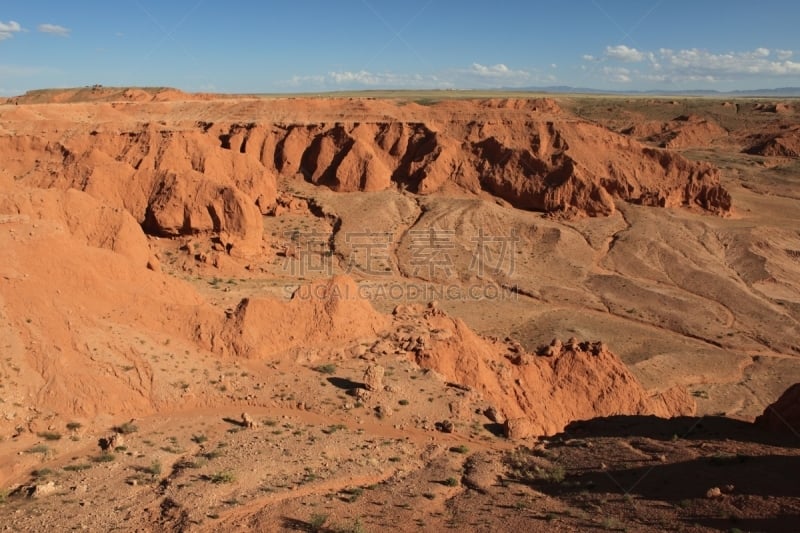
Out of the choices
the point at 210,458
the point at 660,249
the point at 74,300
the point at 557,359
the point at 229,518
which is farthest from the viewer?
the point at 660,249

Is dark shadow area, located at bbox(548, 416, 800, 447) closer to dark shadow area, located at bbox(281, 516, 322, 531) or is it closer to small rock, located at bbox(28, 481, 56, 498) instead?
dark shadow area, located at bbox(281, 516, 322, 531)

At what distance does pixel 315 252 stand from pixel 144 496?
2254 cm

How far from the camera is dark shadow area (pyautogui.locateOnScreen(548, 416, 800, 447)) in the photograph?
12.8 m

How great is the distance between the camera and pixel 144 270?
1634 centimetres

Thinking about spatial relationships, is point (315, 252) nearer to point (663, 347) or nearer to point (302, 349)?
point (302, 349)

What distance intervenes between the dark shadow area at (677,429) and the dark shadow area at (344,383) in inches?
208

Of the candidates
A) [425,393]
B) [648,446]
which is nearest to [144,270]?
[425,393]

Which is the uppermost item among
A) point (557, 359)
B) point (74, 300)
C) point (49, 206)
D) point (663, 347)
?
point (49, 206)

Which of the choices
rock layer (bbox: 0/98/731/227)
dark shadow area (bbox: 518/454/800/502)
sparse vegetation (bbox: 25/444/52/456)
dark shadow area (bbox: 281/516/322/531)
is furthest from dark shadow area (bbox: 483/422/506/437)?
rock layer (bbox: 0/98/731/227)

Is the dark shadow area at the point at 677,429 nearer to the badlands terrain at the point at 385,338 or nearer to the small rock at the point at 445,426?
the badlands terrain at the point at 385,338

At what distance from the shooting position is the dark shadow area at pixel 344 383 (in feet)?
48.2

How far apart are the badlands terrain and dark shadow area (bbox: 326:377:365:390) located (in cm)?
8

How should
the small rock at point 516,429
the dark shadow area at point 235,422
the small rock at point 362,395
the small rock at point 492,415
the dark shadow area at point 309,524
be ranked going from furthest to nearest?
the small rock at point 492,415, the small rock at point 362,395, the small rock at point 516,429, the dark shadow area at point 235,422, the dark shadow area at point 309,524

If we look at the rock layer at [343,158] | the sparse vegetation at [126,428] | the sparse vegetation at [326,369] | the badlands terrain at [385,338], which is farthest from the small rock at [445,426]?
the rock layer at [343,158]
